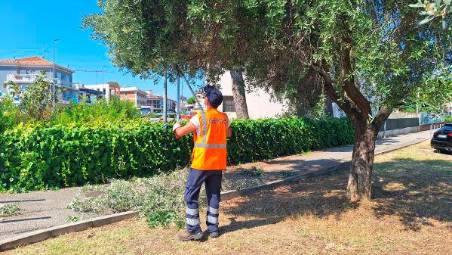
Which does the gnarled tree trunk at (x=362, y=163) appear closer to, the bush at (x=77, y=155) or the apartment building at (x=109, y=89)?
the bush at (x=77, y=155)

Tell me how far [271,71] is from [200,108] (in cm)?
199

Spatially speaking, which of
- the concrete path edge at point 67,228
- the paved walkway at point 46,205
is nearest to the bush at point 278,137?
the paved walkway at point 46,205

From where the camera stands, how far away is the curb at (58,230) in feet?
17.9

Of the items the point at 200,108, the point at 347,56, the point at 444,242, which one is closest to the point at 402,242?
the point at 444,242

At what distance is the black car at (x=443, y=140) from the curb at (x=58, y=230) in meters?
15.3

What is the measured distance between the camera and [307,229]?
6.33 meters

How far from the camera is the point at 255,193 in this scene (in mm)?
9125

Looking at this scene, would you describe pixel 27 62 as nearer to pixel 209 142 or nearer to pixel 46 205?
pixel 46 205

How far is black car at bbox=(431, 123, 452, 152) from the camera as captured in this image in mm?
18203

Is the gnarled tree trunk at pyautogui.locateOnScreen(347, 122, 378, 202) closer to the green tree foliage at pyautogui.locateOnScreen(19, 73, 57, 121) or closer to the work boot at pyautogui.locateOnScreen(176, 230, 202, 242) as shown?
the work boot at pyautogui.locateOnScreen(176, 230, 202, 242)

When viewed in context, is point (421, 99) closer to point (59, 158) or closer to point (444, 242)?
point (444, 242)

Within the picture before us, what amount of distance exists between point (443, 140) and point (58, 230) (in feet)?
54.5

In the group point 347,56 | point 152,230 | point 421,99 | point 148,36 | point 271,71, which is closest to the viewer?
point 421,99

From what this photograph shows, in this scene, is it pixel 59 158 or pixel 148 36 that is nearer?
pixel 148 36
